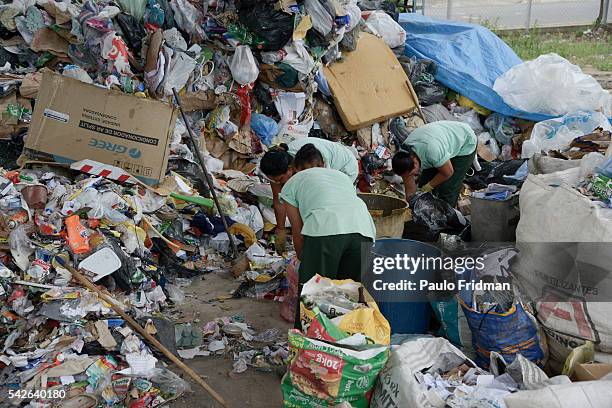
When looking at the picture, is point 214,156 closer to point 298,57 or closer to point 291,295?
point 298,57

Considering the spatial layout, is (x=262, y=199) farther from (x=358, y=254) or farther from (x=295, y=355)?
(x=295, y=355)

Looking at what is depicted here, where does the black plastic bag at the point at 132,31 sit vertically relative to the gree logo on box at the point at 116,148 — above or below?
above

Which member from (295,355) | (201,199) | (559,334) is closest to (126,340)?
(295,355)

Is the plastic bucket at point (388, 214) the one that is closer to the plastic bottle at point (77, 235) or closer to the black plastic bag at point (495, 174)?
the black plastic bag at point (495, 174)

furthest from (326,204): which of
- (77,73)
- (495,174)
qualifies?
(77,73)

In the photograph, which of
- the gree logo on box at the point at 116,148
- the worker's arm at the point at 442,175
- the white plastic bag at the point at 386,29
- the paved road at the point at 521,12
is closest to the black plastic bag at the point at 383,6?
the white plastic bag at the point at 386,29

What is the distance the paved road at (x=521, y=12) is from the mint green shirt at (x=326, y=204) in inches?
455

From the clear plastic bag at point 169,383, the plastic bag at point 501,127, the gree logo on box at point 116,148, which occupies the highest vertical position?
the gree logo on box at point 116,148

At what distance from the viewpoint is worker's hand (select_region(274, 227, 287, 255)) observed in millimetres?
5105

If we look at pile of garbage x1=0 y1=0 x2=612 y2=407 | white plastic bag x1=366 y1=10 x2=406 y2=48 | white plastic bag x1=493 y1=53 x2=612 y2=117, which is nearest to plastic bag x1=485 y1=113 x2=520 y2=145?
pile of garbage x1=0 y1=0 x2=612 y2=407

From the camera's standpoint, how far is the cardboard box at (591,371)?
9.48 feet

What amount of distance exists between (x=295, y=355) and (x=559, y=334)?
1262 mm

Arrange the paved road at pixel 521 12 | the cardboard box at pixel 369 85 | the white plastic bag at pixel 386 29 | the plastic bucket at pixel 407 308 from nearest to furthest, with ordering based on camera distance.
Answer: the plastic bucket at pixel 407 308, the cardboard box at pixel 369 85, the white plastic bag at pixel 386 29, the paved road at pixel 521 12

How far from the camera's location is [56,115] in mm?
5305
